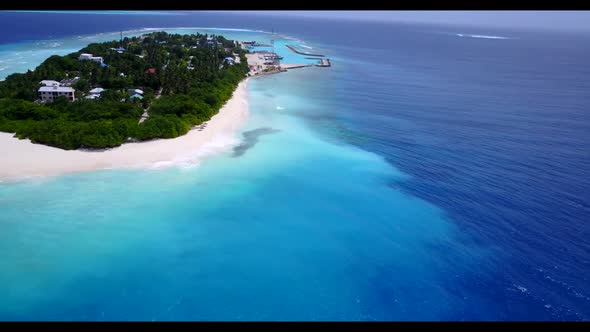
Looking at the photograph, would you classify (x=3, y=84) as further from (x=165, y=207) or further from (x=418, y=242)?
(x=418, y=242)

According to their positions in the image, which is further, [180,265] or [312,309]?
[180,265]

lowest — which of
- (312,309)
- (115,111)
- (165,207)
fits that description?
(312,309)

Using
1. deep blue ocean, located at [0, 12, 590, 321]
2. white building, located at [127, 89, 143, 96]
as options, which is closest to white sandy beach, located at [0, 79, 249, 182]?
deep blue ocean, located at [0, 12, 590, 321]

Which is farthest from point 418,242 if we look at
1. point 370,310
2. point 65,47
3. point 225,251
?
point 65,47

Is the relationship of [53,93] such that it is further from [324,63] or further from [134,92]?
[324,63]

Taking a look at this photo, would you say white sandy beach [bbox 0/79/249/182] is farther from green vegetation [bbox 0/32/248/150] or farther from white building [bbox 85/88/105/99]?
white building [bbox 85/88/105/99]
